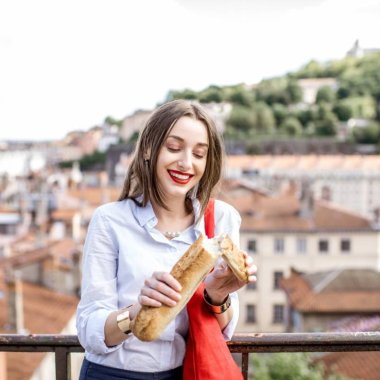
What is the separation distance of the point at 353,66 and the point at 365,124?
505 inches

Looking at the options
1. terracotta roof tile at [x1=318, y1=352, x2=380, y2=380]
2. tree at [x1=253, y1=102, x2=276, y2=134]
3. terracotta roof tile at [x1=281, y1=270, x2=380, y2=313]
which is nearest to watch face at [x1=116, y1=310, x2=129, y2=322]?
terracotta roof tile at [x1=318, y1=352, x2=380, y2=380]

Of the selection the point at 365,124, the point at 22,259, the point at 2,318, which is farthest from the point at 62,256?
the point at 365,124

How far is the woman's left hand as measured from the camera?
109cm

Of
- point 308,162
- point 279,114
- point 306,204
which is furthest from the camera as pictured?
point 279,114

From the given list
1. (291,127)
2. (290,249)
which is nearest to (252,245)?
(290,249)

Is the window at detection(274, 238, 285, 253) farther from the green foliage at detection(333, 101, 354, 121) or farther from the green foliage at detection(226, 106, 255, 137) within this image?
the green foliage at detection(333, 101, 354, 121)

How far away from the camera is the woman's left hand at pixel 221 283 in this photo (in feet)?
3.57

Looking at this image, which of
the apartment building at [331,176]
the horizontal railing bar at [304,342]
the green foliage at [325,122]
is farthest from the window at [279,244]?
the green foliage at [325,122]

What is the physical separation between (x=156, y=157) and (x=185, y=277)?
0.93 ft

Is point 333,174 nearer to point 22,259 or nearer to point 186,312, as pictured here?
point 22,259

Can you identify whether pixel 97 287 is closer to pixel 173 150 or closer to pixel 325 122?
pixel 173 150

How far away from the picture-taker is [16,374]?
9117 millimetres

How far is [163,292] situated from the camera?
3.26 feet

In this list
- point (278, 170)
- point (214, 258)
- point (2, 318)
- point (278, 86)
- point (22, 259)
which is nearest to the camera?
point (214, 258)
